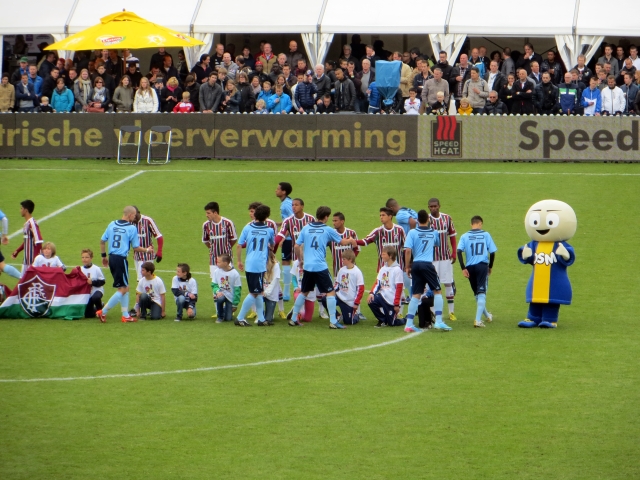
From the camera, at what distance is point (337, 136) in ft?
101

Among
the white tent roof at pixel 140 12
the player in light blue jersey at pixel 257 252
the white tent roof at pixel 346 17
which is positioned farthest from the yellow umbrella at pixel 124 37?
the player in light blue jersey at pixel 257 252

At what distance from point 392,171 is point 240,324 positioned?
12.4 meters

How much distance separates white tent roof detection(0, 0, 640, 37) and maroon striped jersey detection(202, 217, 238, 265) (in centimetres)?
1786

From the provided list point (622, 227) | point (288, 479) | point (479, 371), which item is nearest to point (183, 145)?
point (622, 227)

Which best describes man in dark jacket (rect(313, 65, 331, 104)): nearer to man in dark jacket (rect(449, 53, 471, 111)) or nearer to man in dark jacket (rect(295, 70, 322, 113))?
man in dark jacket (rect(295, 70, 322, 113))

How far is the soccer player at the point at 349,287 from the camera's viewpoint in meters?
17.8

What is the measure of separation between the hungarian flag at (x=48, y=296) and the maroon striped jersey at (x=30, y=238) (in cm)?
155

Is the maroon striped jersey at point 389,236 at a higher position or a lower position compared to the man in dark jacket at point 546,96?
lower

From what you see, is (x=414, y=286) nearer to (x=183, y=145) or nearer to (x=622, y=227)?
(x=622, y=227)

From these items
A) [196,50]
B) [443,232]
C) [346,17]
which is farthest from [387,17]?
[443,232]

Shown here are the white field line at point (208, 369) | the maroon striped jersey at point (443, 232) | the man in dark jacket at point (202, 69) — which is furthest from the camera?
the man in dark jacket at point (202, 69)

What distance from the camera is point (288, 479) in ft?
35.5

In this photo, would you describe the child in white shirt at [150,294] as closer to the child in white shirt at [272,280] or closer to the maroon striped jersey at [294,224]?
the child in white shirt at [272,280]

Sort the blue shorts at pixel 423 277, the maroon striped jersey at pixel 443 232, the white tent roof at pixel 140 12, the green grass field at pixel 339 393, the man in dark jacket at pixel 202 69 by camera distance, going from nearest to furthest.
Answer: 1. the green grass field at pixel 339 393
2. the blue shorts at pixel 423 277
3. the maroon striped jersey at pixel 443 232
4. the man in dark jacket at pixel 202 69
5. the white tent roof at pixel 140 12
